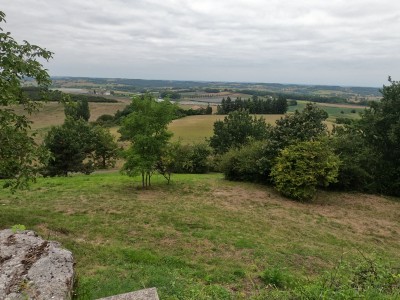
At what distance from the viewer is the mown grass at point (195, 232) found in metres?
8.22

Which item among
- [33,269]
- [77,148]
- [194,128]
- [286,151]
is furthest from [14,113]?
[194,128]

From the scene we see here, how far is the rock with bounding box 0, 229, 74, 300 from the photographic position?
16.5ft

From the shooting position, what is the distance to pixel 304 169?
20.7m

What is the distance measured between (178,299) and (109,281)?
8.71ft

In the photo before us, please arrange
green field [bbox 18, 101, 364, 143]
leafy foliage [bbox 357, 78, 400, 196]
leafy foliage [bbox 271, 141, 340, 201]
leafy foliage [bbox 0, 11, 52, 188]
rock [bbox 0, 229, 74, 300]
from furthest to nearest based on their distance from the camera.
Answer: green field [bbox 18, 101, 364, 143]
leafy foliage [bbox 357, 78, 400, 196]
leafy foliage [bbox 271, 141, 340, 201]
leafy foliage [bbox 0, 11, 52, 188]
rock [bbox 0, 229, 74, 300]

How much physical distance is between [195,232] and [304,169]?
1062 centimetres

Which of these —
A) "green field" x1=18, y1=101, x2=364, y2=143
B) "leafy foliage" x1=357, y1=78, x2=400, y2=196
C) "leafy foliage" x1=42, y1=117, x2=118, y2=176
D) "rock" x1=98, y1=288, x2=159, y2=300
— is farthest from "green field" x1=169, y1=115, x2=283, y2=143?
"rock" x1=98, y1=288, x2=159, y2=300

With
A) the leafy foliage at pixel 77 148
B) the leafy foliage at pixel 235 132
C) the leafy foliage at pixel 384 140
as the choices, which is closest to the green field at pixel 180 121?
the leafy foliage at pixel 235 132

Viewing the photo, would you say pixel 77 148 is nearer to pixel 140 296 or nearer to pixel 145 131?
pixel 145 131

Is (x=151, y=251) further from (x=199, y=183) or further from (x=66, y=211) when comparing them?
(x=199, y=183)

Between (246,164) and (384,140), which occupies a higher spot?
(384,140)

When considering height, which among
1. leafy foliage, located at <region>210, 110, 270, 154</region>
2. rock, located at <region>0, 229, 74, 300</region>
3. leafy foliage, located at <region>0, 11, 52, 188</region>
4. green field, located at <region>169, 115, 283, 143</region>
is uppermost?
leafy foliage, located at <region>0, 11, 52, 188</region>

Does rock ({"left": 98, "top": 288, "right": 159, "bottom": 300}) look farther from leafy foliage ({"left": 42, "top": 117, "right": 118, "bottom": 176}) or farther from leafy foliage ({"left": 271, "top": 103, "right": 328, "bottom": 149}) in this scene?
leafy foliage ({"left": 42, "top": 117, "right": 118, "bottom": 176})

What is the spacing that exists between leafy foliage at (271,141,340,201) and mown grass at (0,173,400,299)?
2.87ft
